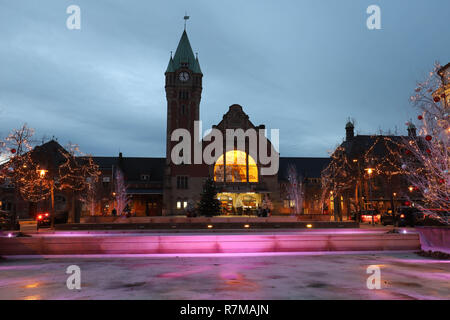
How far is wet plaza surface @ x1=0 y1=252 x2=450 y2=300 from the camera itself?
8094mm

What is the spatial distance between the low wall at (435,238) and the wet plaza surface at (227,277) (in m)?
1.21

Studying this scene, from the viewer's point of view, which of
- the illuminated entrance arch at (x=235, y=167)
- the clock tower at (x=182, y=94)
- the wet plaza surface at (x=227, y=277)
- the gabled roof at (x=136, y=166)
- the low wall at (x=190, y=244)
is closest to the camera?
the wet plaza surface at (x=227, y=277)

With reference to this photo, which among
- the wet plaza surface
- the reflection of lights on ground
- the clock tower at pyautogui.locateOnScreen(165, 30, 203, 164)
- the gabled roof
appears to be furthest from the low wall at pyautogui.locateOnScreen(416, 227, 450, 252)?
the gabled roof

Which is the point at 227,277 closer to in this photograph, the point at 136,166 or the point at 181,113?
the point at 181,113

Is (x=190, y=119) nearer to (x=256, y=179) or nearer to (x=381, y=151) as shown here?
(x=256, y=179)

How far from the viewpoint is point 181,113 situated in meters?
62.8

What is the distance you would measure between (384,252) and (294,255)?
4.23 meters

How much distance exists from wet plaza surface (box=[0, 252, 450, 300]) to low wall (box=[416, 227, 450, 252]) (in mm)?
1206

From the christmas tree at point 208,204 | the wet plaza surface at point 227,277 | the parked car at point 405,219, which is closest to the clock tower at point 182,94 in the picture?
the christmas tree at point 208,204

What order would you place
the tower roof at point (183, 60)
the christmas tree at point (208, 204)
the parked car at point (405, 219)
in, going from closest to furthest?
the parked car at point (405, 219)
the christmas tree at point (208, 204)
the tower roof at point (183, 60)

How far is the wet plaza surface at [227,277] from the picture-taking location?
26.6 ft

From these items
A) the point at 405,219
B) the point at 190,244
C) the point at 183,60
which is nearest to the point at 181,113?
the point at 183,60

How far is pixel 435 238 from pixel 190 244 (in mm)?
10659

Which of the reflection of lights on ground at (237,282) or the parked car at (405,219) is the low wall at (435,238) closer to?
the reflection of lights on ground at (237,282)
